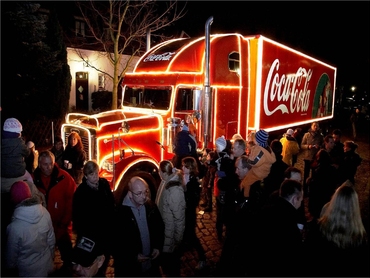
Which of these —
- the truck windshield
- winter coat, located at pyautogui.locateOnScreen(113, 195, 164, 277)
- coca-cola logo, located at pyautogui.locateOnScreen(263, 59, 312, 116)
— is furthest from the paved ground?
coca-cola logo, located at pyautogui.locateOnScreen(263, 59, 312, 116)

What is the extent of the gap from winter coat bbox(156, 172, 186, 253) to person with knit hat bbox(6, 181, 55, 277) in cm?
132

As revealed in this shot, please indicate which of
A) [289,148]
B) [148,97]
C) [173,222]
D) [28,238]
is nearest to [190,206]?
[173,222]

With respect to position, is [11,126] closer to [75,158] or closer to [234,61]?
[75,158]

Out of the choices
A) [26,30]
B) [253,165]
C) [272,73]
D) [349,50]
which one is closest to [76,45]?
[26,30]

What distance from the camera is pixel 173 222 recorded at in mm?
4105

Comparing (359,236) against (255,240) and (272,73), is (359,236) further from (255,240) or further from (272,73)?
(272,73)

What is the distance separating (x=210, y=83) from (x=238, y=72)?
4.41ft

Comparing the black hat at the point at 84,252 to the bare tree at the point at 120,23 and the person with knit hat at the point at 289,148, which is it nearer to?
the person with knit hat at the point at 289,148

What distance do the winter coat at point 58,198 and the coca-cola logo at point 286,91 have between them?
→ 20.3ft

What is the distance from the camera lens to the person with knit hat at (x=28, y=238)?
3.30 metres

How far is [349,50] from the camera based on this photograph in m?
40.0

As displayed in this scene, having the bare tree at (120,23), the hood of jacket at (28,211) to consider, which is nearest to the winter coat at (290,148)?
the hood of jacket at (28,211)

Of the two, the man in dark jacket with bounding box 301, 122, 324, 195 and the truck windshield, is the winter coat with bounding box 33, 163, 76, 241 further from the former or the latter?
the man in dark jacket with bounding box 301, 122, 324, 195

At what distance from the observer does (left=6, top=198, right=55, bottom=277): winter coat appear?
3.30m
